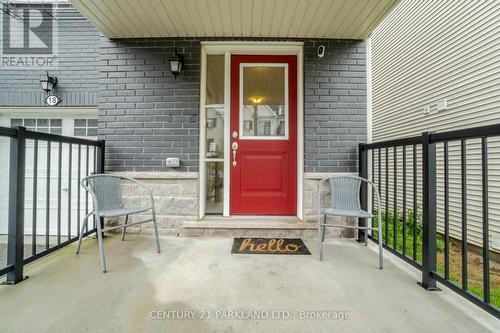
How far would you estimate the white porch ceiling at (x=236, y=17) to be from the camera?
216cm

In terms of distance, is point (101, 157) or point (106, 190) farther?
point (101, 157)

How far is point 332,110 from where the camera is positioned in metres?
2.70

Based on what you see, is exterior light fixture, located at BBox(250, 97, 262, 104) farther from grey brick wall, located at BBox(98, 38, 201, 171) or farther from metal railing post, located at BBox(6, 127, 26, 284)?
metal railing post, located at BBox(6, 127, 26, 284)

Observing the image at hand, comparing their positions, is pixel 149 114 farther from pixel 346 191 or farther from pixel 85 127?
pixel 346 191

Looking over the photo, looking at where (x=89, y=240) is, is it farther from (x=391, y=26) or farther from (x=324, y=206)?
(x=391, y=26)

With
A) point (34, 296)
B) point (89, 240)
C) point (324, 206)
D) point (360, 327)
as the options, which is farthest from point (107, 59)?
point (360, 327)

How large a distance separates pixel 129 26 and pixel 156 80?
582 millimetres

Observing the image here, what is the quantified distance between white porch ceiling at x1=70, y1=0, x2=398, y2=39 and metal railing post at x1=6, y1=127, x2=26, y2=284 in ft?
4.78

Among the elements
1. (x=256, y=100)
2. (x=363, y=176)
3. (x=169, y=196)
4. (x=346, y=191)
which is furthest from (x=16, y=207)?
(x=363, y=176)

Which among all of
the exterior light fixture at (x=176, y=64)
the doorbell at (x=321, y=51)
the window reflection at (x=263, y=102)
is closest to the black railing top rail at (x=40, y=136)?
the exterior light fixture at (x=176, y=64)

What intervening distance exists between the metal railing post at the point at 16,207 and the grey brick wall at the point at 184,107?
3.45ft

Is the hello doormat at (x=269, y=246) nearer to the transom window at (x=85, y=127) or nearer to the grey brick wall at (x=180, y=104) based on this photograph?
the grey brick wall at (x=180, y=104)

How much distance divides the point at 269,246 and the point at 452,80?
12.7ft

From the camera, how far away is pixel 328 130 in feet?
8.82
